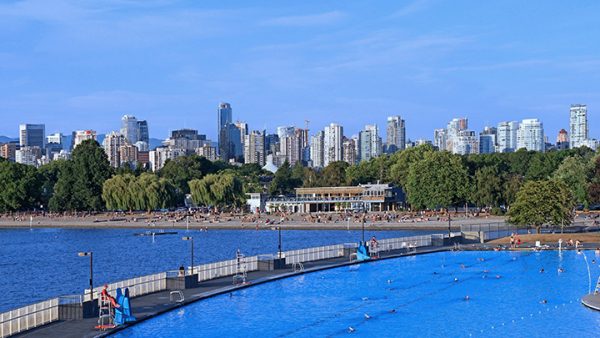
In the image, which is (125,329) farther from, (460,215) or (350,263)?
(460,215)

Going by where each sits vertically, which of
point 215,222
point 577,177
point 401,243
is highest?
point 577,177

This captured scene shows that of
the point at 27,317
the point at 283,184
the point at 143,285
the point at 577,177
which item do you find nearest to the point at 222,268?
the point at 143,285

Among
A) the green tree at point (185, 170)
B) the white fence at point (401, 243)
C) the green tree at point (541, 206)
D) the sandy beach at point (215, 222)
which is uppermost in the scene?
the green tree at point (185, 170)

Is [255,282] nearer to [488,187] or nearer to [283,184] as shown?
[488,187]

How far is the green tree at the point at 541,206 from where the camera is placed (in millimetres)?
76125

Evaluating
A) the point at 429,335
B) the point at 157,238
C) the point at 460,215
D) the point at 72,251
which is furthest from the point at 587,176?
the point at 429,335

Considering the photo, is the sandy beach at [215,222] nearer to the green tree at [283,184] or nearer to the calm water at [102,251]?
the calm water at [102,251]

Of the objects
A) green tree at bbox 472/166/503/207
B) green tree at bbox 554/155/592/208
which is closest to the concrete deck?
green tree at bbox 554/155/592/208

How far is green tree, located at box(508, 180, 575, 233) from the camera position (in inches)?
2997

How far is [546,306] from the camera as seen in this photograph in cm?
4316

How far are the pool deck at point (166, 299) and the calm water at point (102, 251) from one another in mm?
14870

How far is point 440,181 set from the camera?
400 feet

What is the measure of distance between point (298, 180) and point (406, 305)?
137 metres

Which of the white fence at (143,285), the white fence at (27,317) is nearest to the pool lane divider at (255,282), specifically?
the white fence at (143,285)
